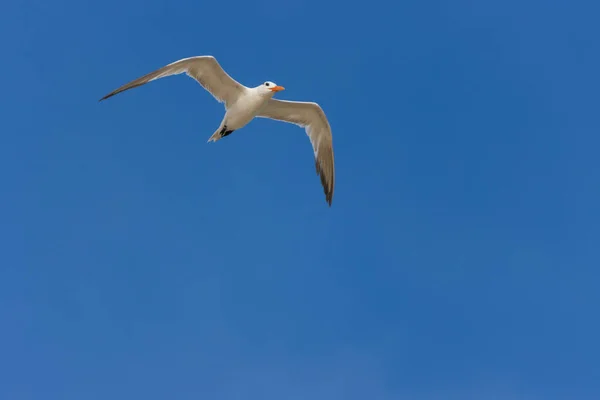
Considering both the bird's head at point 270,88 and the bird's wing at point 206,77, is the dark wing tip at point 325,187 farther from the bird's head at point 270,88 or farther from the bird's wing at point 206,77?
the bird's wing at point 206,77

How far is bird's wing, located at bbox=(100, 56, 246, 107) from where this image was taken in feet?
66.4

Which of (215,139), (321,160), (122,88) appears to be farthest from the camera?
(321,160)

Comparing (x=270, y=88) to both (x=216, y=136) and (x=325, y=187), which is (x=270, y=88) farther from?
(x=325, y=187)

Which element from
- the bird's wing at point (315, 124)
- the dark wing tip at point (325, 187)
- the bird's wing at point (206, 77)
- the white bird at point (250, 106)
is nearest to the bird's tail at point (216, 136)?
the white bird at point (250, 106)

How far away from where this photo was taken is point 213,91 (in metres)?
21.4

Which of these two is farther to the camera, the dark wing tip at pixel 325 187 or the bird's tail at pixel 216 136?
the dark wing tip at pixel 325 187

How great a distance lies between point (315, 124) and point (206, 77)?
4.40 meters

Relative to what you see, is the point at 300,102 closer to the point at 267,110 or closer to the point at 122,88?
the point at 267,110

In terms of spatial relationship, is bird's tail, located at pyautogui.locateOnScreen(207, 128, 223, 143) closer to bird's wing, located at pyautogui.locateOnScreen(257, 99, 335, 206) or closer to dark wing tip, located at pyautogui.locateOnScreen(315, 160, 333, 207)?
bird's wing, located at pyautogui.locateOnScreen(257, 99, 335, 206)

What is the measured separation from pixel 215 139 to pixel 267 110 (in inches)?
83.7

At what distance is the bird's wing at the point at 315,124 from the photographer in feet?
75.7

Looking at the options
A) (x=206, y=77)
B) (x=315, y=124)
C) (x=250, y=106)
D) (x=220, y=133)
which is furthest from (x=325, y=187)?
(x=206, y=77)

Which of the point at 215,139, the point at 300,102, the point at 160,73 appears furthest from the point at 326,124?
the point at 160,73

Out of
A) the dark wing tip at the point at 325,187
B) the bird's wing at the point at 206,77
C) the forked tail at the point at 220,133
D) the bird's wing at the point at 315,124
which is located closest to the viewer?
the bird's wing at the point at 206,77
